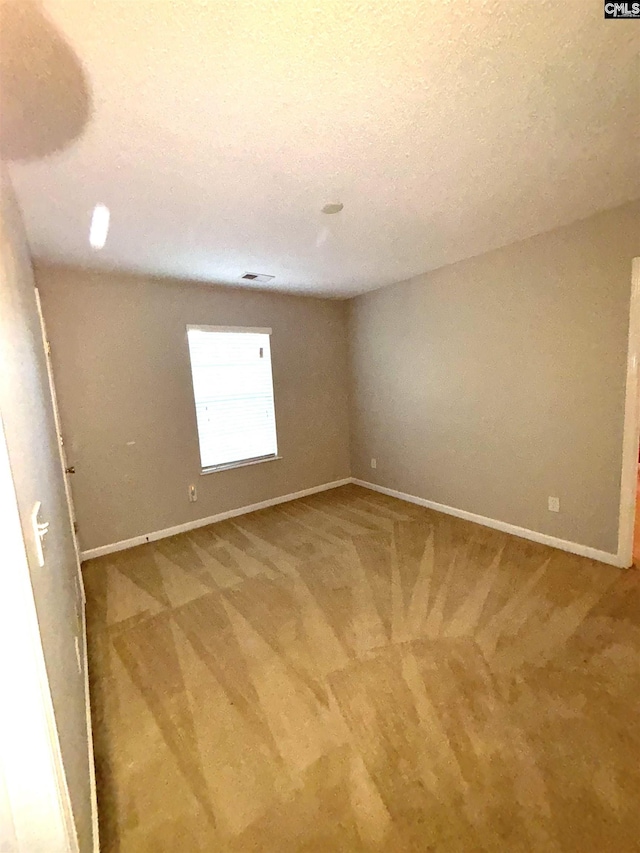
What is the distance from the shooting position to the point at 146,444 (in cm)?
360

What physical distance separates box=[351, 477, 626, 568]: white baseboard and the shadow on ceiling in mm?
3853

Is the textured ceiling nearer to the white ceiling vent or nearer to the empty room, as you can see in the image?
the empty room

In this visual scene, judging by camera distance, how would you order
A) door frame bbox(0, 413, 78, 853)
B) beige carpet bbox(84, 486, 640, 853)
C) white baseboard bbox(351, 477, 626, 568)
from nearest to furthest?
door frame bbox(0, 413, 78, 853) < beige carpet bbox(84, 486, 640, 853) < white baseboard bbox(351, 477, 626, 568)

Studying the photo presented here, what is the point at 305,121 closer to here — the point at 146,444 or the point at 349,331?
the point at 146,444

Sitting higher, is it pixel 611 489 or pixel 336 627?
pixel 611 489

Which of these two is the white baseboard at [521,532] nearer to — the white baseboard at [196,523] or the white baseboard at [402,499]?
the white baseboard at [402,499]

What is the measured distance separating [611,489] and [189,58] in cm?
340

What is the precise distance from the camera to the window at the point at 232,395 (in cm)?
389

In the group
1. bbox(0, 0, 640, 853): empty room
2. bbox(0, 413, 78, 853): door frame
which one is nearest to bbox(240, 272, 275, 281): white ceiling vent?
bbox(0, 0, 640, 853): empty room

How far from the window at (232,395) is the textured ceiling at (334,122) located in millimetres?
1361

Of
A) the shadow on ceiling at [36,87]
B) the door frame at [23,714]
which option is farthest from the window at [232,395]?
the door frame at [23,714]

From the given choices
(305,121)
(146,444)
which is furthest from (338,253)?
A: (146,444)

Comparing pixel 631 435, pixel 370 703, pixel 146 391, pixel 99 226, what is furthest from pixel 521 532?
pixel 99 226

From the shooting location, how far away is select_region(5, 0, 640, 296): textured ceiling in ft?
3.59
